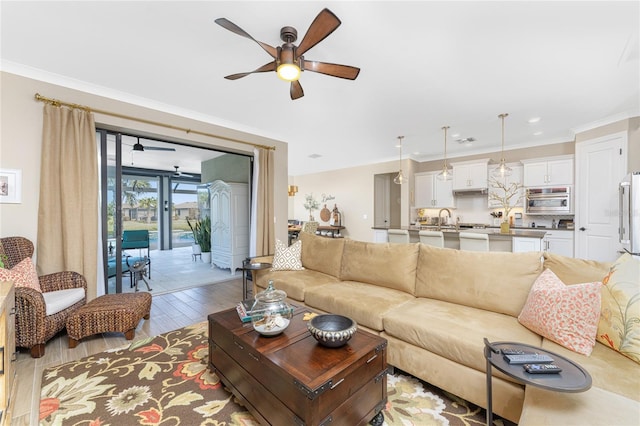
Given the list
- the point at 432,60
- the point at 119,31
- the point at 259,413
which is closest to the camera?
the point at 259,413

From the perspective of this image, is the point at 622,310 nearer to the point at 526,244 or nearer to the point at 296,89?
the point at 526,244

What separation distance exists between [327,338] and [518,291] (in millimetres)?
1593

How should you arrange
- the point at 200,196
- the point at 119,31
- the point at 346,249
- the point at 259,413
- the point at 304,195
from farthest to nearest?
the point at 304,195 → the point at 200,196 → the point at 346,249 → the point at 119,31 → the point at 259,413

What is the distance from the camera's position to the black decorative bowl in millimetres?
1528

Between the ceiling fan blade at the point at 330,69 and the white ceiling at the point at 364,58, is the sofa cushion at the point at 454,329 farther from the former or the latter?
the white ceiling at the point at 364,58

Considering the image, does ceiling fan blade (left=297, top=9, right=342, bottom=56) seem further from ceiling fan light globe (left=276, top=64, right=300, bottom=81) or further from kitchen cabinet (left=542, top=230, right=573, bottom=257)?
kitchen cabinet (left=542, top=230, right=573, bottom=257)

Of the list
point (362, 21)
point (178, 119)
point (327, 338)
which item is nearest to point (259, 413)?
point (327, 338)

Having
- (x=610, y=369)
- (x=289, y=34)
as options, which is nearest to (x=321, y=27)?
(x=289, y=34)

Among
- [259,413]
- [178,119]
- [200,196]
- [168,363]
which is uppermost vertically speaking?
[178,119]

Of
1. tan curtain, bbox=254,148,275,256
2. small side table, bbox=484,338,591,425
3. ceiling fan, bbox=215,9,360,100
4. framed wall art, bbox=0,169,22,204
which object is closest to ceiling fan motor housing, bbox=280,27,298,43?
ceiling fan, bbox=215,9,360,100

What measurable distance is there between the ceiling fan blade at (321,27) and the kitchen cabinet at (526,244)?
365 cm

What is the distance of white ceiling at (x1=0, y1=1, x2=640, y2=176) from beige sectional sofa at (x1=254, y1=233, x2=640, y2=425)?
6.29ft

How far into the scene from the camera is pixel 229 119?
14.2 ft

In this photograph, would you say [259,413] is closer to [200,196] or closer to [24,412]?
[24,412]
